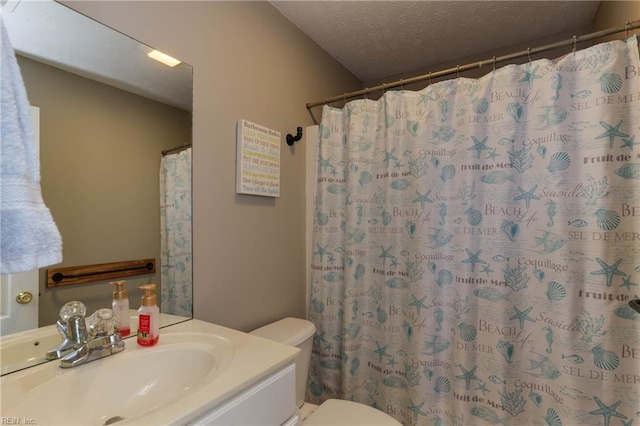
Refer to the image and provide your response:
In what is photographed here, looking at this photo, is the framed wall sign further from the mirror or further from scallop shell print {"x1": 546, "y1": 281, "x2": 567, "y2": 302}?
scallop shell print {"x1": 546, "y1": 281, "x2": 567, "y2": 302}

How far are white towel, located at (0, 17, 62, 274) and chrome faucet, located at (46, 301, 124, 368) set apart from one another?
394 millimetres

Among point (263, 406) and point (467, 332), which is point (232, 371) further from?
point (467, 332)

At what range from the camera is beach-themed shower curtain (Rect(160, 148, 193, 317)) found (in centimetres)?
109

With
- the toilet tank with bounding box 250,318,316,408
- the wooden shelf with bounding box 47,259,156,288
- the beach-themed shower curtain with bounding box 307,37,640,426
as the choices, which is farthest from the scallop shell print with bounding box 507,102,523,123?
the wooden shelf with bounding box 47,259,156,288

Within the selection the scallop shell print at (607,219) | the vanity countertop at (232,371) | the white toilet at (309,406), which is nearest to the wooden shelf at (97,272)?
the vanity countertop at (232,371)

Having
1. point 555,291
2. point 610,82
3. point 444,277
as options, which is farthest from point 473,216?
point 610,82

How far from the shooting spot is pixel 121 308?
3.04ft

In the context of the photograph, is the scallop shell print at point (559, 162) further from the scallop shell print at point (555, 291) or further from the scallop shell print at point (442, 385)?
the scallop shell print at point (442, 385)

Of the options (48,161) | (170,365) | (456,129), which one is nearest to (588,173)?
(456,129)

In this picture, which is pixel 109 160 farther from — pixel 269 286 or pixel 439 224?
pixel 439 224

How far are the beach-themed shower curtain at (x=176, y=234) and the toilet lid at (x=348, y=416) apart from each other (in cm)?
70

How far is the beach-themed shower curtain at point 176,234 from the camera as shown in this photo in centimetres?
109

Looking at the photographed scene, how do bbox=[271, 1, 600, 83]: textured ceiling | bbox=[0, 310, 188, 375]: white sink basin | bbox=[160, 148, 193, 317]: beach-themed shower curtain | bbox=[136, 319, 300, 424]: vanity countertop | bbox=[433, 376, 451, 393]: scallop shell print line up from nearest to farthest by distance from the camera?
bbox=[136, 319, 300, 424]: vanity countertop, bbox=[0, 310, 188, 375]: white sink basin, bbox=[160, 148, 193, 317]: beach-themed shower curtain, bbox=[433, 376, 451, 393]: scallop shell print, bbox=[271, 1, 600, 83]: textured ceiling

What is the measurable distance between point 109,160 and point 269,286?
2.96ft
